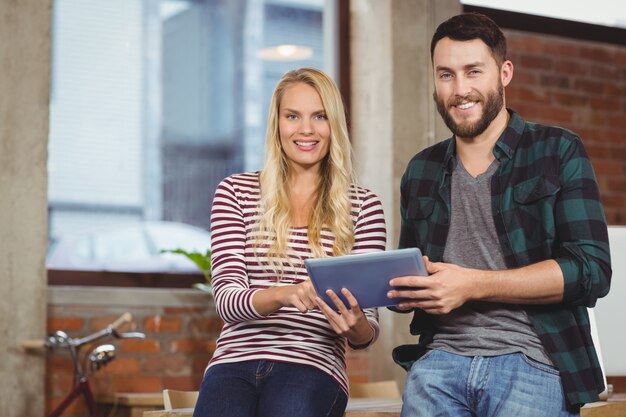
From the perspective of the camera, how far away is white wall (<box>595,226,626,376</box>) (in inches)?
123

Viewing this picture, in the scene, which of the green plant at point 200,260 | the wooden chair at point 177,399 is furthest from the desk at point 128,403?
the wooden chair at point 177,399

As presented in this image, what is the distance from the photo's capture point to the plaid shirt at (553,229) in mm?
2357

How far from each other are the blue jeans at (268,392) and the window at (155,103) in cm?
276

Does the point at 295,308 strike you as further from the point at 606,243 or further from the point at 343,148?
the point at 606,243

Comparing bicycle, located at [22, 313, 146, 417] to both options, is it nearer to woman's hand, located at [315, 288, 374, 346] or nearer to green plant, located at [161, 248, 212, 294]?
green plant, located at [161, 248, 212, 294]

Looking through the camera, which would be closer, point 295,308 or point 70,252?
point 295,308

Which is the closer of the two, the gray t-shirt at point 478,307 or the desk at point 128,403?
the gray t-shirt at point 478,307

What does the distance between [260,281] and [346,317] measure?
36 centimetres

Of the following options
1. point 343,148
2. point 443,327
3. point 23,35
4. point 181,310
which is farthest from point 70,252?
point 443,327

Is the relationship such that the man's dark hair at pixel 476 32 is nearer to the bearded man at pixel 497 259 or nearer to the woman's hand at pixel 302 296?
the bearded man at pixel 497 259

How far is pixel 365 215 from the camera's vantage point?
2.96 meters

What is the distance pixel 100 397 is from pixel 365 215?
2567 mm

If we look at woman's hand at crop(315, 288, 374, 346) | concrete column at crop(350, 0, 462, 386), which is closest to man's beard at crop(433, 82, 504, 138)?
woman's hand at crop(315, 288, 374, 346)

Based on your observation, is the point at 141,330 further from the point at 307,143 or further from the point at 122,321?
the point at 307,143
